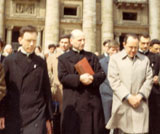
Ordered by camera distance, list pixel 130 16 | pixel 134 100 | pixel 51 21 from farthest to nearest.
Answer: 1. pixel 130 16
2. pixel 51 21
3. pixel 134 100

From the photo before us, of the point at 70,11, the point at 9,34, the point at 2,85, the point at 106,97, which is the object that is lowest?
the point at 106,97

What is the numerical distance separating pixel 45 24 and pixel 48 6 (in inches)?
63.1

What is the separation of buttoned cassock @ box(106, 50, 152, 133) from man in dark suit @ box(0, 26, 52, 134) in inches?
46.3

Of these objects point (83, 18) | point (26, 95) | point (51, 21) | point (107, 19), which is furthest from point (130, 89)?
point (107, 19)

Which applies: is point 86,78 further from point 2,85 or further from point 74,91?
point 2,85

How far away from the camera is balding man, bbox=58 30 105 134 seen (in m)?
4.22

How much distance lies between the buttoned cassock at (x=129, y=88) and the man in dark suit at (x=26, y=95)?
3.86ft

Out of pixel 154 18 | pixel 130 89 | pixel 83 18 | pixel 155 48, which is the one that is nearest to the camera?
pixel 130 89

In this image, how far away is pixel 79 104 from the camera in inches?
169

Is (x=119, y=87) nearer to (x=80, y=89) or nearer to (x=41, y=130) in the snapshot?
(x=80, y=89)

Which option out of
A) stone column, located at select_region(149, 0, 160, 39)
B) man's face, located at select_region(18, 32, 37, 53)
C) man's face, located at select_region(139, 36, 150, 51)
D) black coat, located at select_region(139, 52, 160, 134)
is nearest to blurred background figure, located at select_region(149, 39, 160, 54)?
black coat, located at select_region(139, 52, 160, 134)

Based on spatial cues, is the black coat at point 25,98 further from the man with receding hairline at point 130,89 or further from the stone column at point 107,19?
the stone column at point 107,19

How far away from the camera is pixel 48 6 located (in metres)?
21.4

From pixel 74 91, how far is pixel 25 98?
98 cm
